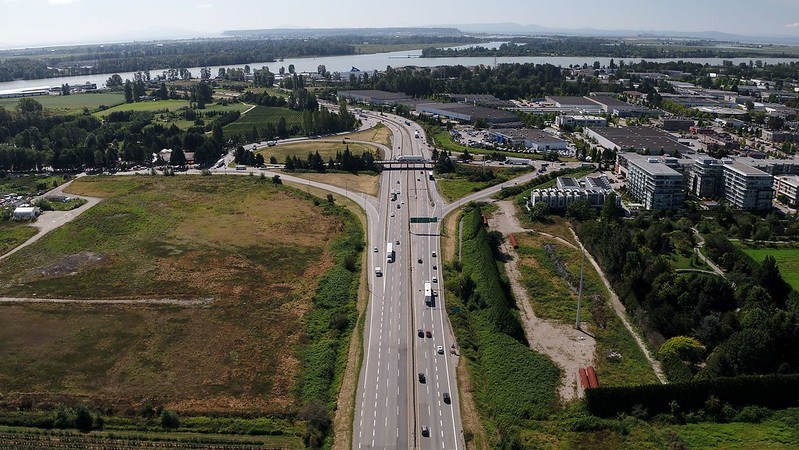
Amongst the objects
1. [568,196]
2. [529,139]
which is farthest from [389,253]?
[529,139]

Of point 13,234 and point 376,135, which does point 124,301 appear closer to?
point 13,234

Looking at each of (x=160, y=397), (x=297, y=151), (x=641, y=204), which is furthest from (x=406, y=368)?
(x=297, y=151)

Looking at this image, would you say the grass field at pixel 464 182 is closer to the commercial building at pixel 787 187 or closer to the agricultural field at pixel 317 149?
the agricultural field at pixel 317 149

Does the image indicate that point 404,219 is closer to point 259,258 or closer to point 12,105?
point 259,258

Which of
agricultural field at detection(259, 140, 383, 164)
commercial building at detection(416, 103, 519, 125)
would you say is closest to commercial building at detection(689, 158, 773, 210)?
agricultural field at detection(259, 140, 383, 164)

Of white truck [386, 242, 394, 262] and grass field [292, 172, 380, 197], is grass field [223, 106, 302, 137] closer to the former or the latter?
grass field [292, 172, 380, 197]

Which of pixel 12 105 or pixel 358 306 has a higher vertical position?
pixel 12 105
